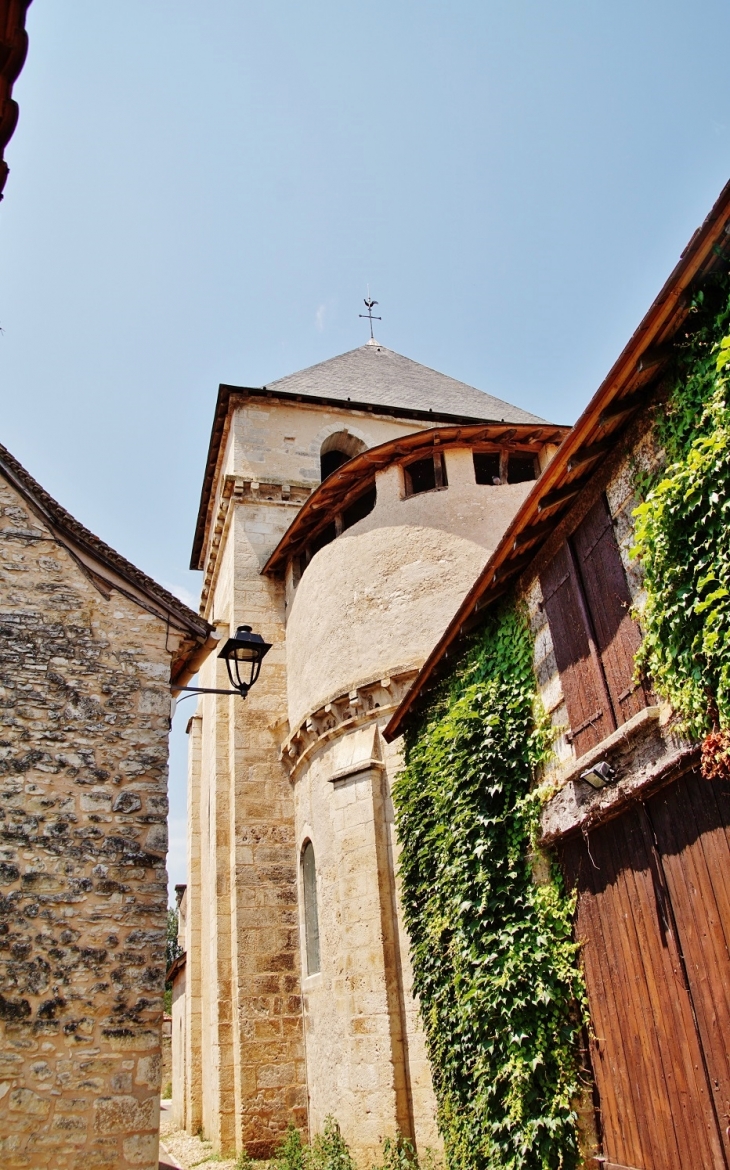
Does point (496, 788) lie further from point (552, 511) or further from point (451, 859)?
point (552, 511)

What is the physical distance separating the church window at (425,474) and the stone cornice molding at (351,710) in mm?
2592

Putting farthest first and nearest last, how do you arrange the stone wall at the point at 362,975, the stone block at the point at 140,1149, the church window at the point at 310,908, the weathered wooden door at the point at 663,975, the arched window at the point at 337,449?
the arched window at the point at 337,449 < the church window at the point at 310,908 < the stone wall at the point at 362,975 < the stone block at the point at 140,1149 < the weathered wooden door at the point at 663,975

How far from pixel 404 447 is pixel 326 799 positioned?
15.1 feet

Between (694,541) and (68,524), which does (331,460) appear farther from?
(694,541)

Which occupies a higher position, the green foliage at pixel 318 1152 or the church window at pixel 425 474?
the church window at pixel 425 474

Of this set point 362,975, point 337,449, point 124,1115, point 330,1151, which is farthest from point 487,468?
point 124,1115

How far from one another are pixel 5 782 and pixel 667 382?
16.1 feet

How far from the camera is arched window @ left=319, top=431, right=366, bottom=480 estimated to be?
16.8 m

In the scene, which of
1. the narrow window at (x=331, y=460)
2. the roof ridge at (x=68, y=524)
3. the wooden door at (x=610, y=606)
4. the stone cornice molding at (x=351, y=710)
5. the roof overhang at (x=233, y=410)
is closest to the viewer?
the wooden door at (x=610, y=606)

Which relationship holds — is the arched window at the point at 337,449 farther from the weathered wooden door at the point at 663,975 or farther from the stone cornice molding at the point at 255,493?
the weathered wooden door at the point at 663,975

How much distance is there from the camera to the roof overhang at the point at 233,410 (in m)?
16.1

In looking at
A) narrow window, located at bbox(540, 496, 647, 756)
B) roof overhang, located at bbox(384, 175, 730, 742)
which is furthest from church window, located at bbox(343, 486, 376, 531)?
narrow window, located at bbox(540, 496, 647, 756)

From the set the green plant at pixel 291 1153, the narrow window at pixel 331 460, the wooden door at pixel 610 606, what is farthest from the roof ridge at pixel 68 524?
the narrow window at pixel 331 460

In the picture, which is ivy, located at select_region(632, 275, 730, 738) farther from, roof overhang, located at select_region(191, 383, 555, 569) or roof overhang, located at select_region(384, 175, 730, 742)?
roof overhang, located at select_region(191, 383, 555, 569)
